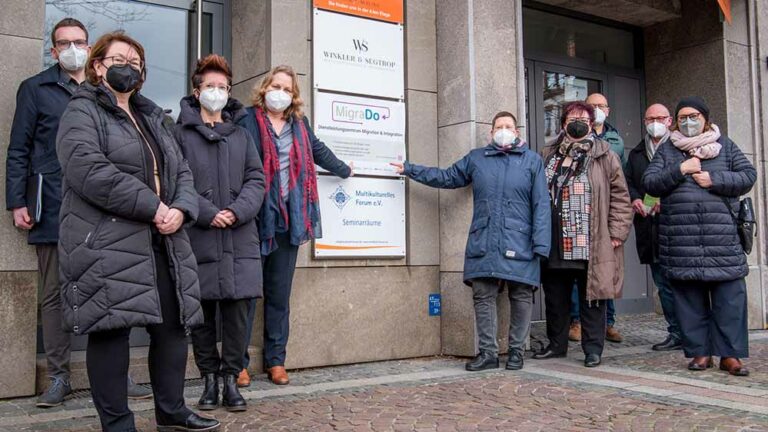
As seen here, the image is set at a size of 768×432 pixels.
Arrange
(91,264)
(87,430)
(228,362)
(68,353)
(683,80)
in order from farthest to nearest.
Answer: (683,80) < (68,353) < (228,362) < (87,430) < (91,264)

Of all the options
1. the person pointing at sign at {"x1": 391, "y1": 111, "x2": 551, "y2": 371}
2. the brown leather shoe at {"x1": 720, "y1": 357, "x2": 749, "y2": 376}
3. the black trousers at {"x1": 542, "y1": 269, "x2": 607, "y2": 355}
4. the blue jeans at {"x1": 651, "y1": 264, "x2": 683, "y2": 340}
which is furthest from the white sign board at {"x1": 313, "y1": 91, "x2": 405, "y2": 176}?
the brown leather shoe at {"x1": 720, "y1": 357, "x2": 749, "y2": 376}

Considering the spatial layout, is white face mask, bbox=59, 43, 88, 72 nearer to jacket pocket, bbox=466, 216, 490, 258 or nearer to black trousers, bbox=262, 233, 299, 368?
black trousers, bbox=262, 233, 299, 368

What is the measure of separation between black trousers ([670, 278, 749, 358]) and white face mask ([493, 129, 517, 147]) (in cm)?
170

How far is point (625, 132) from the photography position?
10.1 m

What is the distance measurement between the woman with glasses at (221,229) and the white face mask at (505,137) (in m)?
2.21

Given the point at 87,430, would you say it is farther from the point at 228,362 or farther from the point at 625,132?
the point at 625,132

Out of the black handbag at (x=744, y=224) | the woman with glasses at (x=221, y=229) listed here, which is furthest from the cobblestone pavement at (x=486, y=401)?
the black handbag at (x=744, y=224)

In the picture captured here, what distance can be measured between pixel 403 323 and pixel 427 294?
0.36 meters

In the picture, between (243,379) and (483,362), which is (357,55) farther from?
(243,379)

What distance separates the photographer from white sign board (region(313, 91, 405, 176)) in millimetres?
6492

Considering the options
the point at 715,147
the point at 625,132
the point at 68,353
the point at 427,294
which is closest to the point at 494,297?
the point at 427,294

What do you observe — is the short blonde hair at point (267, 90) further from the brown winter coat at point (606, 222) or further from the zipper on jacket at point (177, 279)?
the brown winter coat at point (606, 222)

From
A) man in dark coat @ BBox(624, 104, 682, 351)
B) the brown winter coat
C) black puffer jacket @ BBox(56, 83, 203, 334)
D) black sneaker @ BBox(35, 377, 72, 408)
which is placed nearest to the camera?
black puffer jacket @ BBox(56, 83, 203, 334)

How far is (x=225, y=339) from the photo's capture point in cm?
477
